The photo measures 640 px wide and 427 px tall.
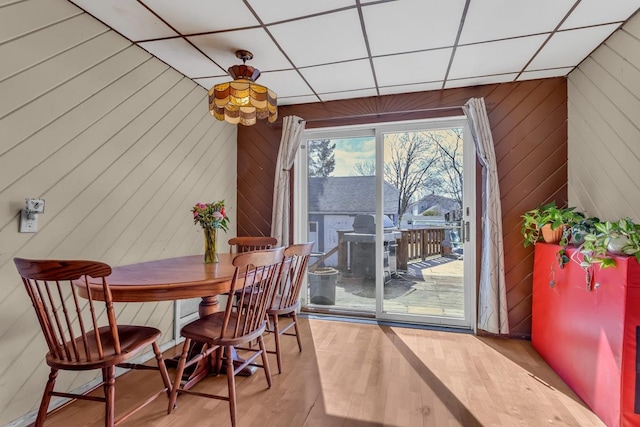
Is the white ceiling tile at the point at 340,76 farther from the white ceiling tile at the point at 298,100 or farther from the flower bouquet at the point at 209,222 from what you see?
the flower bouquet at the point at 209,222

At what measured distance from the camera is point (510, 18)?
209 centimetres

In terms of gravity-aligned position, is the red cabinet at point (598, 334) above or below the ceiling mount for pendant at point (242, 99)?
below

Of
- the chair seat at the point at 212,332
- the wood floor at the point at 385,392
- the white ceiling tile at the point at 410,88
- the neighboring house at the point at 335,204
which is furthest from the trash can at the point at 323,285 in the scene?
the white ceiling tile at the point at 410,88

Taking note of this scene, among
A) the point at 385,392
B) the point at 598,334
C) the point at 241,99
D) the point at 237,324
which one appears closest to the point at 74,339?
the point at 237,324

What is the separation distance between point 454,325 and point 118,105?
360 centimetres

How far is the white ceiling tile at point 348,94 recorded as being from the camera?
10.9ft

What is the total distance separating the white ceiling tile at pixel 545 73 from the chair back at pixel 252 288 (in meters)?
2.78

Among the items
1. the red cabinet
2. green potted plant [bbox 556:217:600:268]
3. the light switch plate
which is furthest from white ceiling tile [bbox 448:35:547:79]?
the light switch plate

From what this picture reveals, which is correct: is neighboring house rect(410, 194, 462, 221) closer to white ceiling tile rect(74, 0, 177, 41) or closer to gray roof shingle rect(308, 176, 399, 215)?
gray roof shingle rect(308, 176, 399, 215)

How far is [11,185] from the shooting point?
1671mm

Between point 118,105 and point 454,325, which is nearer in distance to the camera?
point 118,105

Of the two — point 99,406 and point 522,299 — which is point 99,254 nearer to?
point 99,406

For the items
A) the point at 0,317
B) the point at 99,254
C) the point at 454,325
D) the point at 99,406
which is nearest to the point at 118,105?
the point at 99,254

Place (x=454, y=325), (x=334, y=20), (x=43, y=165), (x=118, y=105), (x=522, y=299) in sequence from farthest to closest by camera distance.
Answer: (x=454, y=325) < (x=522, y=299) < (x=118, y=105) < (x=334, y=20) < (x=43, y=165)
